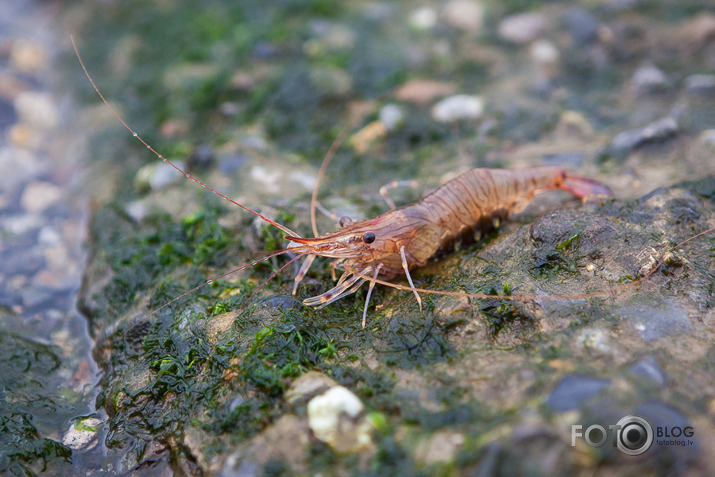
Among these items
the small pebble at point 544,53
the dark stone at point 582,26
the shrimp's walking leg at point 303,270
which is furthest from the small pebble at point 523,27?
the shrimp's walking leg at point 303,270

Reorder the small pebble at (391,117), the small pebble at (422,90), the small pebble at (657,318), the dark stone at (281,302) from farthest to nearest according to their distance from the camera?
the small pebble at (422,90) → the small pebble at (391,117) → the dark stone at (281,302) → the small pebble at (657,318)

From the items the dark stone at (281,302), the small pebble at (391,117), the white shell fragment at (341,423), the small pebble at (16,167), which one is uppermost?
the small pebble at (391,117)

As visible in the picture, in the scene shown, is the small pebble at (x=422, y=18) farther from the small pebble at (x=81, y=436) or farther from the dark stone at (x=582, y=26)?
the small pebble at (x=81, y=436)

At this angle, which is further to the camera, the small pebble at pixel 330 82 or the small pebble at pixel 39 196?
the small pebble at pixel 330 82

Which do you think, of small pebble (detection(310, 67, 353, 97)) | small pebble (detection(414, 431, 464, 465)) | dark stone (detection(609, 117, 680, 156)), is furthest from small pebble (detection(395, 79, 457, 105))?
small pebble (detection(414, 431, 464, 465))

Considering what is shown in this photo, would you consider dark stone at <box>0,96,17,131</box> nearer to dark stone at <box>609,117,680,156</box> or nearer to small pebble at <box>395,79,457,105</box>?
small pebble at <box>395,79,457,105</box>

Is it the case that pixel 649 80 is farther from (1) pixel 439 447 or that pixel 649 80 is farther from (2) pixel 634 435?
(1) pixel 439 447

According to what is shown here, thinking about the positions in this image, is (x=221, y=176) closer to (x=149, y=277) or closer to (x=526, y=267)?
(x=149, y=277)
